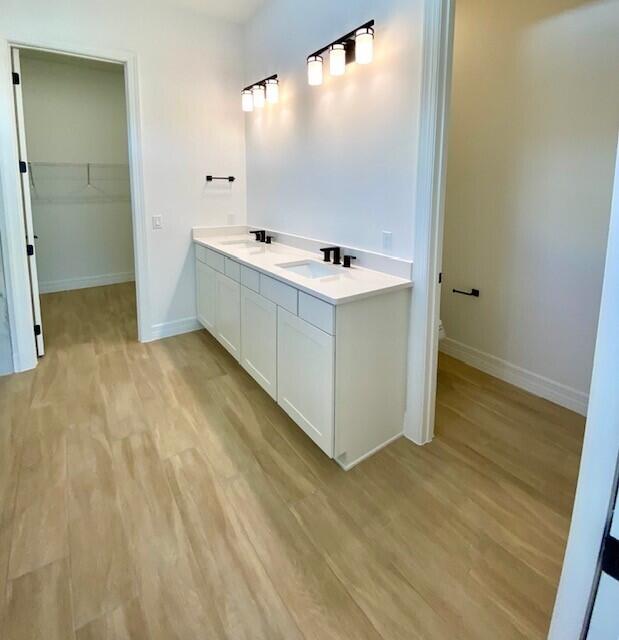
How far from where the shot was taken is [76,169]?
5.44 m

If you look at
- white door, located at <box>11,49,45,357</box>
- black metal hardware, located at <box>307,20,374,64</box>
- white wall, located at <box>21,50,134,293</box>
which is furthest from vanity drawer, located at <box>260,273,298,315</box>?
white wall, located at <box>21,50,134,293</box>

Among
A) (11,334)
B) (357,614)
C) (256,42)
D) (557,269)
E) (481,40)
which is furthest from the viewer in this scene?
(256,42)

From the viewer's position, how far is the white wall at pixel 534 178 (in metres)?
2.47

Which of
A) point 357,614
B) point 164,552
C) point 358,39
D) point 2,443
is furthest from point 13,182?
point 357,614

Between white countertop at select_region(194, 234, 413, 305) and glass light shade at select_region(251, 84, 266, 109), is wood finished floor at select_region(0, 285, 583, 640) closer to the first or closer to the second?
white countertop at select_region(194, 234, 413, 305)

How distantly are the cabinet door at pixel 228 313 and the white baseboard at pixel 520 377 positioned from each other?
5.66ft

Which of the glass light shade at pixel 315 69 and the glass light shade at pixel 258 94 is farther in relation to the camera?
the glass light shade at pixel 258 94

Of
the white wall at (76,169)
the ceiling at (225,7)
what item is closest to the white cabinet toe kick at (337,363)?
the ceiling at (225,7)

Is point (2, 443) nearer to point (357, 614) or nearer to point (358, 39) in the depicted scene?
point (357, 614)

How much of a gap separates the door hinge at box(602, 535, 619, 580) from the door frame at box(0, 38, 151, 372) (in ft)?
12.2

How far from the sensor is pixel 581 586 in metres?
0.57

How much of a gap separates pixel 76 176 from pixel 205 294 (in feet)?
10.1

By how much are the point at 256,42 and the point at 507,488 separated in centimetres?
375

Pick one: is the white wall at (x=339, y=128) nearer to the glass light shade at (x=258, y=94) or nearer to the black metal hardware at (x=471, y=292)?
the glass light shade at (x=258, y=94)
